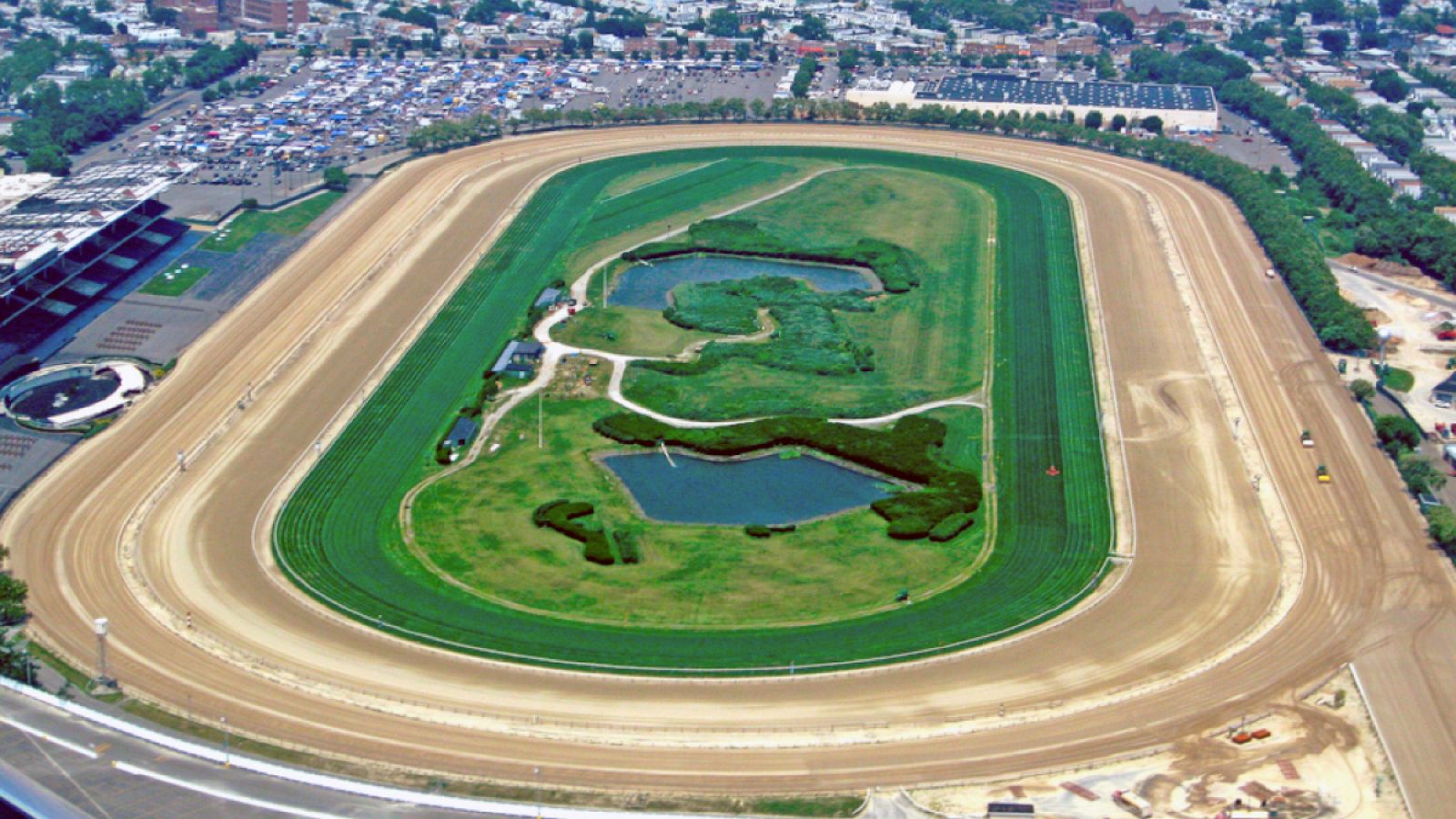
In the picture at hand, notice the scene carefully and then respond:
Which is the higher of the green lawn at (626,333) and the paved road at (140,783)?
the paved road at (140,783)

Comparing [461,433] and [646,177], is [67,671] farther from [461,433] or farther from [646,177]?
[646,177]

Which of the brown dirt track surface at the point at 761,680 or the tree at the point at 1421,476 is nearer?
the brown dirt track surface at the point at 761,680

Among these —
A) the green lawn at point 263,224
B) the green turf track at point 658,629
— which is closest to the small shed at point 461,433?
the green turf track at point 658,629

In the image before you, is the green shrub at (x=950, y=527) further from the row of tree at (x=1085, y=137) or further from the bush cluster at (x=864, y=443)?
the row of tree at (x=1085, y=137)

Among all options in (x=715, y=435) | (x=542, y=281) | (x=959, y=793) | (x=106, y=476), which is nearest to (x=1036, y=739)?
(x=959, y=793)

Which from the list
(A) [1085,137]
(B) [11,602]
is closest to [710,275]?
(A) [1085,137]

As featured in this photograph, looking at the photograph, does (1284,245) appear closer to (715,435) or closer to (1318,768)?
(715,435)

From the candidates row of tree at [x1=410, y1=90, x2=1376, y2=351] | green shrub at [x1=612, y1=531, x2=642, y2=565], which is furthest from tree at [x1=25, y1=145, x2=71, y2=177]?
green shrub at [x1=612, y1=531, x2=642, y2=565]

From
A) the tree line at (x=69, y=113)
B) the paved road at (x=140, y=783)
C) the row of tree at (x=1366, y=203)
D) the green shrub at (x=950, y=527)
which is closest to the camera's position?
the paved road at (x=140, y=783)
